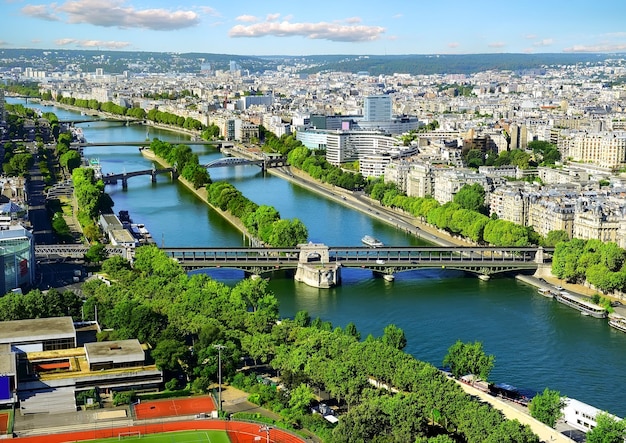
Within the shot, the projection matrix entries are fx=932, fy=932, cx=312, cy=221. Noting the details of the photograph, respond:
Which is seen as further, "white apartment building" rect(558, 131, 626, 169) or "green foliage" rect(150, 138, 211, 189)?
"white apartment building" rect(558, 131, 626, 169)

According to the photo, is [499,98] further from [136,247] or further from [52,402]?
[52,402]

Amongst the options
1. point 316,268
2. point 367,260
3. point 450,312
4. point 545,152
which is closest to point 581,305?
point 450,312

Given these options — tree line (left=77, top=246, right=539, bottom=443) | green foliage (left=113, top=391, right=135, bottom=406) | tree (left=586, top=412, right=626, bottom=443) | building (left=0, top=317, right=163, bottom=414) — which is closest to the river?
tree line (left=77, top=246, right=539, bottom=443)

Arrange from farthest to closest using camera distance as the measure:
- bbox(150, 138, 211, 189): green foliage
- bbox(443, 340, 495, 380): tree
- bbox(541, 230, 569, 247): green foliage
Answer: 1. bbox(150, 138, 211, 189): green foliage
2. bbox(541, 230, 569, 247): green foliage
3. bbox(443, 340, 495, 380): tree

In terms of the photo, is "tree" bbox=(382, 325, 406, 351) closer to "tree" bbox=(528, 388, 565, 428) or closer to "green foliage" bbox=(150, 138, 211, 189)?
"tree" bbox=(528, 388, 565, 428)

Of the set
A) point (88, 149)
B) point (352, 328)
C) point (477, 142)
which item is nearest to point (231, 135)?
point (88, 149)

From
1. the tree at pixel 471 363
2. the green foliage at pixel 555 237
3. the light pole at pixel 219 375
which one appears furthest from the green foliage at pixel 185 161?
the tree at pixel 471 363

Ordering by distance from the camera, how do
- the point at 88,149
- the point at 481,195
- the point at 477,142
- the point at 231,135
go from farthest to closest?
the point at 231,135
the point at 88,149
the point at 477,142
the point at 481,195
